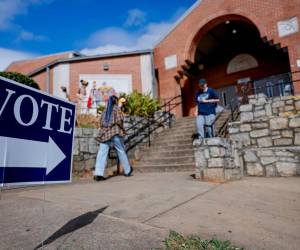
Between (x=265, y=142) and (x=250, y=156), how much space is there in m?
0.87

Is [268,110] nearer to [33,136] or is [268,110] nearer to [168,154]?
[168,154]

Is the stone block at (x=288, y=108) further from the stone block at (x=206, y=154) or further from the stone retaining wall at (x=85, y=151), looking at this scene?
the stone retaining wall at (x=85, y=151)

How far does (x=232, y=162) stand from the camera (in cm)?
511

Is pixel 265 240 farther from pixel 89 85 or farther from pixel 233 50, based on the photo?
pixel 233 50

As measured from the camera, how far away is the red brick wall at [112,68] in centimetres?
1274

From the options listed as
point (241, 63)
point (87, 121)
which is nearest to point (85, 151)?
point (87, 121)

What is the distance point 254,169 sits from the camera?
570cm

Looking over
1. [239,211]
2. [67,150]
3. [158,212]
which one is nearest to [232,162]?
[239,211]

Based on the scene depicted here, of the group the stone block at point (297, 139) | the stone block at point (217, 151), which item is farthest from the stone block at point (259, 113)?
the stone block at point (217, 151)

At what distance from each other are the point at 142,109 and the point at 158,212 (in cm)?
665

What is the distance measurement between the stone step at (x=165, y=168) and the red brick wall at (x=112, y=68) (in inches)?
278

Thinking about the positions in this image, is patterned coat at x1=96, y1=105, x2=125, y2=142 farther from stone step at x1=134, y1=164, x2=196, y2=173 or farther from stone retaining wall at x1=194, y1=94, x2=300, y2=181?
stone retaining wall at x1=194, y1=94, x2=300, y2=181

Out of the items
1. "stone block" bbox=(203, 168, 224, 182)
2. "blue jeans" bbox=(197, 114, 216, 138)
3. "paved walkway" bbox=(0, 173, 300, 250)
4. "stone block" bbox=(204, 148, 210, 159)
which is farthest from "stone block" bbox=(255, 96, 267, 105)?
"paved walkway" bbox=(0, 173, 300, 250)

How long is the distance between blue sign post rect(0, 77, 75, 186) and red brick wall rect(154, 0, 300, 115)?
9964 mm
